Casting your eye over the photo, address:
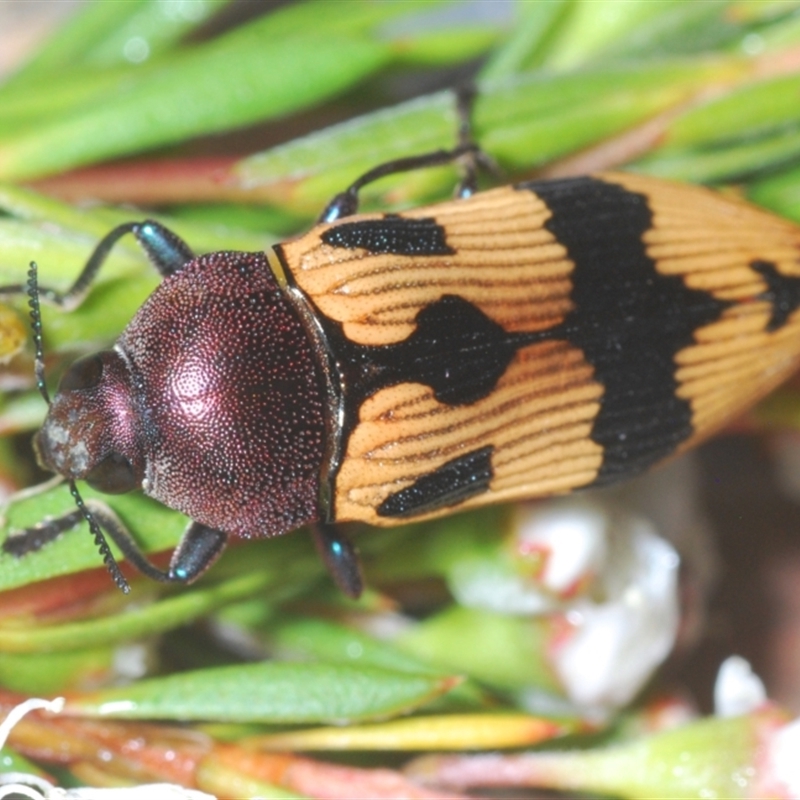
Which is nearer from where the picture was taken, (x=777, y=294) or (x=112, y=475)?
(x=112, y=475)

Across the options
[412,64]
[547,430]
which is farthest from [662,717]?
[412,64]

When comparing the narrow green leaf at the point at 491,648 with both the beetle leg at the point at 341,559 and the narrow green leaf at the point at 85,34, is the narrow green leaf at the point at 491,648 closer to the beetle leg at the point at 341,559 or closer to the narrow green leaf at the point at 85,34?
the beetle leg at the point at 341,559

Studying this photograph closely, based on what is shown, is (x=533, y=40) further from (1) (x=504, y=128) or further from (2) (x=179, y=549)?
(2) (x=179, y=549)

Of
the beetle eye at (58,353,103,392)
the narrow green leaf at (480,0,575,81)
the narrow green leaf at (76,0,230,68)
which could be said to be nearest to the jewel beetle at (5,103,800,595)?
the beetle eye at (58,353,103,392)

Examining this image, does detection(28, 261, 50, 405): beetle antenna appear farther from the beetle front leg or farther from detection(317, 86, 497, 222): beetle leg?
detection(317, 86, 497, 222): beetle leg

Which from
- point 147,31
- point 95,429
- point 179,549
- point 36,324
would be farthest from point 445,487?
point 147,31

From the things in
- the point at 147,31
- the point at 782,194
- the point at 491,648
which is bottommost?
the point at 491,648
